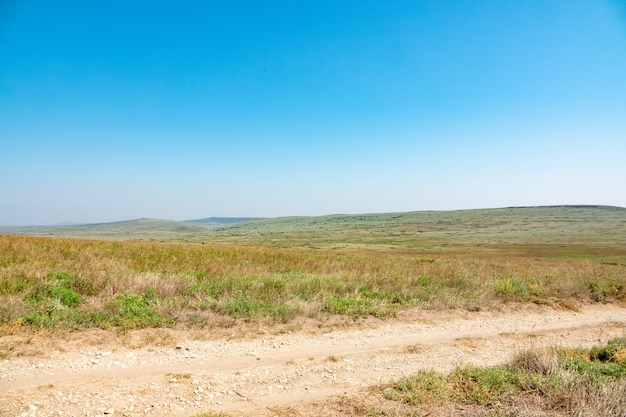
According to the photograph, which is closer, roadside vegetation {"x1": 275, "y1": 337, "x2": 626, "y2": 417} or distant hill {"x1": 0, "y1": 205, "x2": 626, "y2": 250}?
roadside vegetation {"x1": 275, "y1": 337, "x2": 626, "y2": 417}

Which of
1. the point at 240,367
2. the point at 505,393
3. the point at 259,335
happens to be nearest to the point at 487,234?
the point at 259,335

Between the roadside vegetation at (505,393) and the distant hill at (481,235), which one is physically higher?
the roadside vegetation at (505,393)

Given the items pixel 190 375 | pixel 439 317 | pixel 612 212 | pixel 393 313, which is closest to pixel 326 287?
pixel 393 313

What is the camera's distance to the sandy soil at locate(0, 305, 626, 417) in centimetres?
485

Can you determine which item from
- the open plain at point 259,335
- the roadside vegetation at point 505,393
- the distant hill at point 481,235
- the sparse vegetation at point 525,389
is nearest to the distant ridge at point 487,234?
the distant hill at point 481,235

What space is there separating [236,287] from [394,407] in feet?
23.7

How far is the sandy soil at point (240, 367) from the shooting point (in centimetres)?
485

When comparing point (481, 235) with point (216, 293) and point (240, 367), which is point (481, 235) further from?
point (240, 367)

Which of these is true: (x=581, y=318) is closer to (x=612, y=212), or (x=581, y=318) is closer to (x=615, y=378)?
(x=615, y=378)

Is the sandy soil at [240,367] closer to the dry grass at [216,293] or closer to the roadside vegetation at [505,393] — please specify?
the roadside vegetation at [505,393]

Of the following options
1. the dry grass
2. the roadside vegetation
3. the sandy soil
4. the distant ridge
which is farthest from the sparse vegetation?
the distant ridge

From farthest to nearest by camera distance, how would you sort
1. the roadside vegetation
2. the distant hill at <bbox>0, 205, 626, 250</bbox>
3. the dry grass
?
the distant hill at <bbox>0, 205, 626, 250</bbox> < the dry grass < the roadside vegetation

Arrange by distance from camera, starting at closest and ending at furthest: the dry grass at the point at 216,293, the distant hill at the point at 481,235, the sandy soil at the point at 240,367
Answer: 1. the sandy soil at the point at 240,367
2. the dry grass at the point at 216,293
3. the distant hill at the point at 481,235

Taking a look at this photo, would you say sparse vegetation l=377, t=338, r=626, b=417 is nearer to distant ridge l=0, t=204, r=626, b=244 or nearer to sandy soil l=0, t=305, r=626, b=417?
sandy soil l=0, t=305, r=626, b=417
